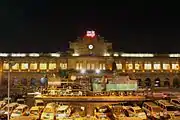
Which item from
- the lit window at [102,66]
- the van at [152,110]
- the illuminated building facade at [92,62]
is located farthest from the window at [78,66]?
the van at [152,110]

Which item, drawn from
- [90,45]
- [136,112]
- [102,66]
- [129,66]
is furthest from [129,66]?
[136,112]

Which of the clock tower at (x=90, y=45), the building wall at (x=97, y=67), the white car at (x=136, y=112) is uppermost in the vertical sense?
the clock tower at (x=90, y=45)

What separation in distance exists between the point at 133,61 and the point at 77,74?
16.5 m

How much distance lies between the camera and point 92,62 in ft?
295

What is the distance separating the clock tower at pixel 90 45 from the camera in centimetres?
8850

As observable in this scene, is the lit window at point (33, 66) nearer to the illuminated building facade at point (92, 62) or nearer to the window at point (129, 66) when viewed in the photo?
the illuminated building facade at point (92, 62)

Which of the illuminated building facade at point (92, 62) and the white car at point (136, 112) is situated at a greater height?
the illuminated building facade at point (92, 62)

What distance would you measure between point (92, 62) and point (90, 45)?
430cm

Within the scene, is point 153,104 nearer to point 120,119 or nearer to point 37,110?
point 120,119

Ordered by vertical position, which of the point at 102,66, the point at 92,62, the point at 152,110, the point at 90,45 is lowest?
the point at 152,110

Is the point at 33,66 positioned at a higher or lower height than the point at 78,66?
higher

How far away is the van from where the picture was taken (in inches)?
1805

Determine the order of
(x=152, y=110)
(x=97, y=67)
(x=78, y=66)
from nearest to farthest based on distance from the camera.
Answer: (x=152, y=110)
(x=97, y=67)
(x=78, y=66)

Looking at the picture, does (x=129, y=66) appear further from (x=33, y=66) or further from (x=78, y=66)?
(x=33, y=66)
